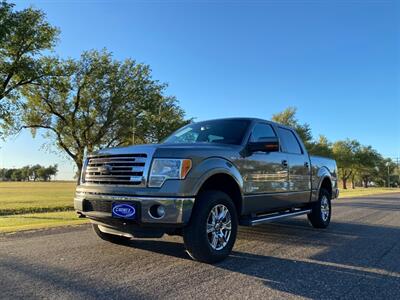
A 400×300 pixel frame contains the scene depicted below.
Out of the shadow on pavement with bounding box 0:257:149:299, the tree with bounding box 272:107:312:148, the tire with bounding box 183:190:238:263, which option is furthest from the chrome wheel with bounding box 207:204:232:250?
the tree with bounding box 272:107:312:148

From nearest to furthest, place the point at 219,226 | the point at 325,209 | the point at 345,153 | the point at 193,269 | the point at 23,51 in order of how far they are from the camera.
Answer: the point at 193,269 < the point at 219,226 < the point at 325,209 < the point at 23,51 < the point at 345,153

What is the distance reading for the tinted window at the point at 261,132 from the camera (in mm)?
6854

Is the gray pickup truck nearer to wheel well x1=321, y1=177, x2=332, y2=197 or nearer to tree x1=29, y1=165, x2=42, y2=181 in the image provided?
wheel well x1=321, y1=177, x2=332, y2=197

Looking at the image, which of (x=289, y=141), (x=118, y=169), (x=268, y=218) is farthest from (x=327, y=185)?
(x=118, y=169)

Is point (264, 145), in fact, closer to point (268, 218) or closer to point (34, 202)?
point (268, 218)

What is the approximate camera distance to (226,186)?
20.1ft

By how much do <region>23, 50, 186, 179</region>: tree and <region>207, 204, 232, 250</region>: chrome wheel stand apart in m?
21.4

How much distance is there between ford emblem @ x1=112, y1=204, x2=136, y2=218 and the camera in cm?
511

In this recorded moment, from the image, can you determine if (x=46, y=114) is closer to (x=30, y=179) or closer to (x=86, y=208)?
(x=86, y=208)

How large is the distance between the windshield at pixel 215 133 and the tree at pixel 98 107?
1969cm

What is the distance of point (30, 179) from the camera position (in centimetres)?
19638

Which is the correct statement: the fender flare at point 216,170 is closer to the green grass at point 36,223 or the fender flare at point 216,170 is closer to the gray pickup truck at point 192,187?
the gray pickup truck at point 192,187

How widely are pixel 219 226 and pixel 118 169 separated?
1.53 meters

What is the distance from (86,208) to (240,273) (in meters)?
2.25
